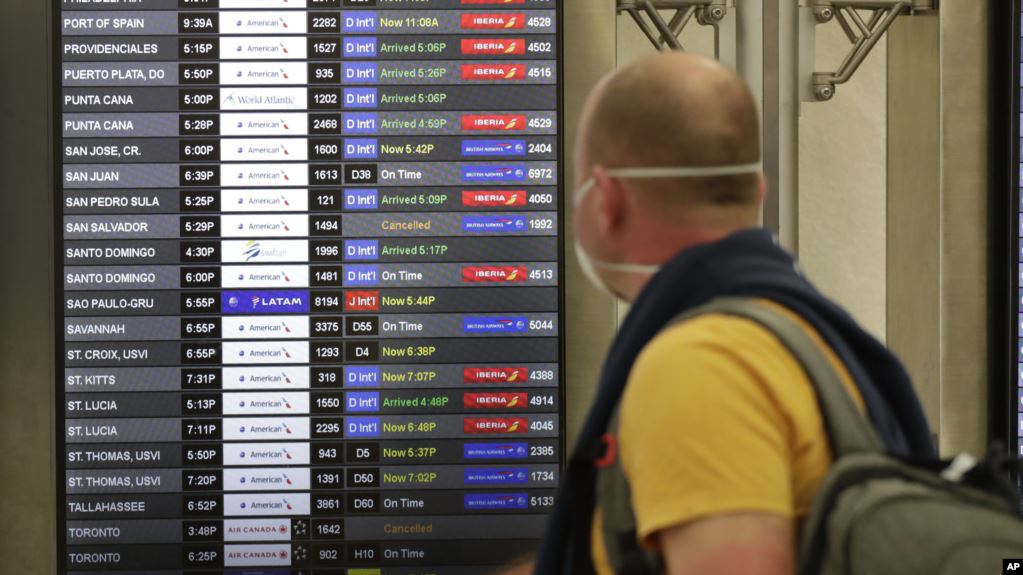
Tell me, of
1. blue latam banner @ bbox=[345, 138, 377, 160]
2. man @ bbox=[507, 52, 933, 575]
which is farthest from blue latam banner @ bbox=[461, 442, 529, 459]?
man @ bbox=[507, 52, 933, 575]

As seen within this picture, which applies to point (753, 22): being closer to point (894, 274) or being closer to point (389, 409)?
point (894, 274)

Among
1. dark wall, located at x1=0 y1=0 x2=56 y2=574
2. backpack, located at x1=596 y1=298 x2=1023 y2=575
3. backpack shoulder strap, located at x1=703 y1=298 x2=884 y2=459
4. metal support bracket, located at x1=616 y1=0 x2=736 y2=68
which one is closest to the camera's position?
backpack, located at x1=596 y1=298 x2=1023 y2=575

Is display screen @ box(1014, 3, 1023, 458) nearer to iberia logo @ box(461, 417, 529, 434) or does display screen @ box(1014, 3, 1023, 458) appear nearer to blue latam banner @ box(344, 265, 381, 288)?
iberia logo @ box(461, 417, 529, 434)

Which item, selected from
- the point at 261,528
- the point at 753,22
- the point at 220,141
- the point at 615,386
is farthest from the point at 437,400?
the point at 615,386

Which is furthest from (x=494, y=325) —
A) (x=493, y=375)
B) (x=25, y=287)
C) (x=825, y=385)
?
(x=825, y=385)

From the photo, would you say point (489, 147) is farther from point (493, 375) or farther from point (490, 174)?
point (493, 375)

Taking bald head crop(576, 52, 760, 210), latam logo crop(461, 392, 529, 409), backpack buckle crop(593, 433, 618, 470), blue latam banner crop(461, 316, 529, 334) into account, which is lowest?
latam logo crop(461, 392, 529, 409)

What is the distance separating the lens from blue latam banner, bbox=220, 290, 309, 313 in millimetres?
2965

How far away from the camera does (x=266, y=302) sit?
9.73ft

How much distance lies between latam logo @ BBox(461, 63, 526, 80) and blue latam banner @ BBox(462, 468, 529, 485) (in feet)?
3.19

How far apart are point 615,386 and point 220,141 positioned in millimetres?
1797

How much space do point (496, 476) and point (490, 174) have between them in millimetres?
748

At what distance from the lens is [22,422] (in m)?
2.96

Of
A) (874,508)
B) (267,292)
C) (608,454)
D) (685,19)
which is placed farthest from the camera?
(685,19)
